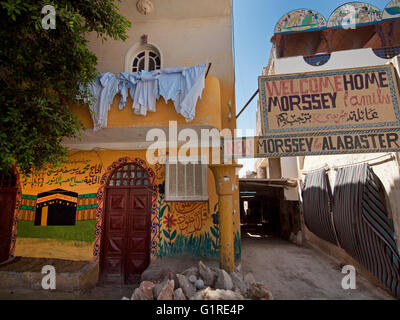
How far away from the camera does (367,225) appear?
455 centimetres

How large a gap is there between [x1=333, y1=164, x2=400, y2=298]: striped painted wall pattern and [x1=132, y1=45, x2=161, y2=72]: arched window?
6.08m

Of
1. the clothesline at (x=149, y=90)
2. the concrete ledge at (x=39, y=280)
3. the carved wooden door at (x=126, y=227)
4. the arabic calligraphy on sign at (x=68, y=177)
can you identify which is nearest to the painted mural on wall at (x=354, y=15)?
the clothesline at (x=149, y=90)

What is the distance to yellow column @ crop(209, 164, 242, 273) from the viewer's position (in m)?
3.84

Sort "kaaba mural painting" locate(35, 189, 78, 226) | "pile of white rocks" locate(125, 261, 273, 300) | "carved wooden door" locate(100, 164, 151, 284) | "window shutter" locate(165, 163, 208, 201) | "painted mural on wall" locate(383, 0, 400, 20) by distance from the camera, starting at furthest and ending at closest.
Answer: "painted mural on wall" locate(383, 0, 400, 20) → "kaaba mural painting" locate(35, 189, 78, 226) → "carved wooden door" locate(100, 164, 151, 284) → "window shutter" locate(165, 163, 208, 201) → "pile of white rocks" locate(125, 261, 273, 300)

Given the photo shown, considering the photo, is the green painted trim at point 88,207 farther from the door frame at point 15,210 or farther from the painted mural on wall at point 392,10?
the painted mural on wall at point 392,10

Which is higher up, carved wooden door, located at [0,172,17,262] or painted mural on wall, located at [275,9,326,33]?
painted mural on wall, located at [275,9,326,33]

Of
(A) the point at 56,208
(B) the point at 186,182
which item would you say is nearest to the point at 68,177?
(A) the point at 56,208

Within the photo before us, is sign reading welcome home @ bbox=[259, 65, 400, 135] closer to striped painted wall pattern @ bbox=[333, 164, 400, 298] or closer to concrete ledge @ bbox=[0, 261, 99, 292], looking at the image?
striped painted wall pattern @ bbox=[333, 164, 400, 298]

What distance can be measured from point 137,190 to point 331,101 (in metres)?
4.94

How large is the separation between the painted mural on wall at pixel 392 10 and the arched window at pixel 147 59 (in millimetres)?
10110

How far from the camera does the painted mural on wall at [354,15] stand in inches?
362

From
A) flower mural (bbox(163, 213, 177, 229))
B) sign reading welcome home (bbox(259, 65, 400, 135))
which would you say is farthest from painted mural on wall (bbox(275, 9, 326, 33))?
flower mural (bbox(163, 213, 177, 229))

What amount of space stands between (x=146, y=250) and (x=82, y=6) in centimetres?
545

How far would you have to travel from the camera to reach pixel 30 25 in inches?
121
